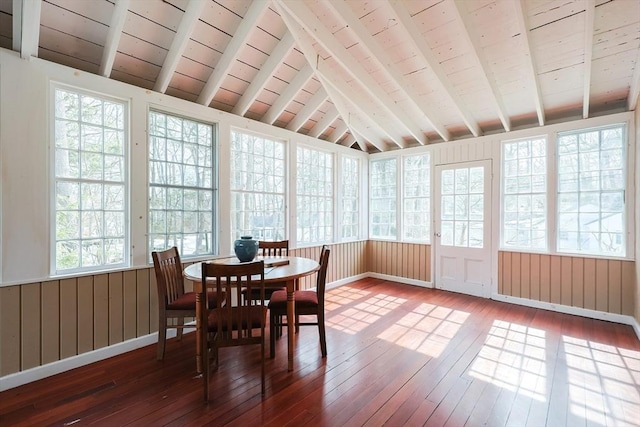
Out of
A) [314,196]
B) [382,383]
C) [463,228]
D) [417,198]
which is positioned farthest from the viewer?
[417,198]

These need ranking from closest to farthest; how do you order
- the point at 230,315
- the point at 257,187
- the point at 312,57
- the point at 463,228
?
the point at 230,315 → the point at 312,57 → the point at 257,187 → the point at 463,228

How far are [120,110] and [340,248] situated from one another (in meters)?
3.74

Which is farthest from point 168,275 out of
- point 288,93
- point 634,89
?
point 634,89

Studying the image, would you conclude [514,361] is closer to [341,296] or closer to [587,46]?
[341,296]

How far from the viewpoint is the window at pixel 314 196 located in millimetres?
4820

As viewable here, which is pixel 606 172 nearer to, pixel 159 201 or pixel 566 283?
pixel 566 283

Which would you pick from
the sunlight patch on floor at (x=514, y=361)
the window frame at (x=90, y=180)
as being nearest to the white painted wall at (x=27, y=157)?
the window frame at (x=90, y=180)

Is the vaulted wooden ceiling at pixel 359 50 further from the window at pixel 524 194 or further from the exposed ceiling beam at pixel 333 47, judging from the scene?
the window at pixel 524 194

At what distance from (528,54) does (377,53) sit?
1.46m

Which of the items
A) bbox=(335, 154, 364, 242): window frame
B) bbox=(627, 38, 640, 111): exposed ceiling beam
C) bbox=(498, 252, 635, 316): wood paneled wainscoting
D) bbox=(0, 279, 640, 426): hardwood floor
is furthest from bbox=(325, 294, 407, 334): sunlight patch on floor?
bbox=(627, 38, 640, 111): exposed ceiling beam

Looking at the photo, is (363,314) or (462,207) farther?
(462,207)

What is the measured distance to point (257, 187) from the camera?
4180 mm

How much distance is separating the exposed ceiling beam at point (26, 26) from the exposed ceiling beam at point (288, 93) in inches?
93.6

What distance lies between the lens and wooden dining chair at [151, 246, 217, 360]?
2.66 meters
